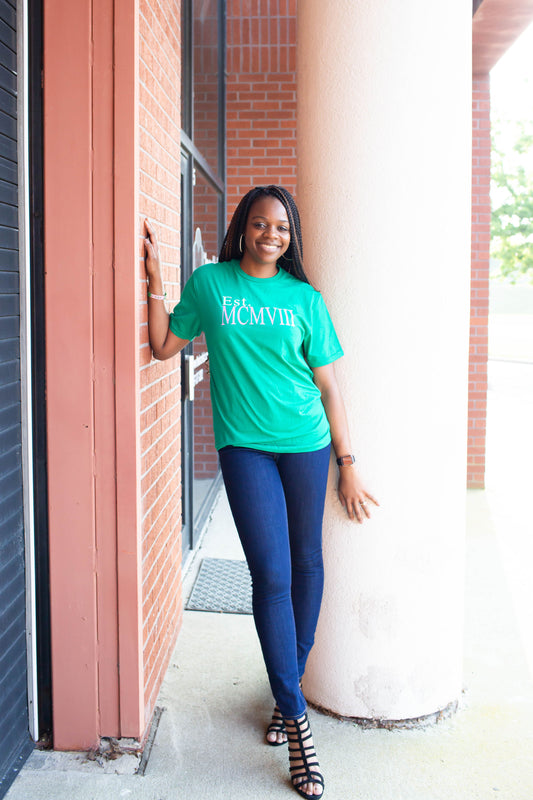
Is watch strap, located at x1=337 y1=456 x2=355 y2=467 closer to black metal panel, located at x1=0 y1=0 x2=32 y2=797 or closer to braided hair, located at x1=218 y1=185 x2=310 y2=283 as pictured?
braided hair, located at x1=218 y1=185 x2=310 y2=283

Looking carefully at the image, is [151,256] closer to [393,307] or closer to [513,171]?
[393,307]

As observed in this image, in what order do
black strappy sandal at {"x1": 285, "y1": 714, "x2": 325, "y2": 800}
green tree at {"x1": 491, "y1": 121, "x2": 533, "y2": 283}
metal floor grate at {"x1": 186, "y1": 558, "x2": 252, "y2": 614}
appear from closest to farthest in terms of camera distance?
1. black strappy sandal at {"x1": 285, "y1": 714, "x2": 325, "y2": 800}
2. metal floor grate at {"x1": 186, "y1": 558, "x2": 252, "y2": 614}
3. green tree at {"x1": 491, "y1": 121, "x2": 533, "y2": 283}

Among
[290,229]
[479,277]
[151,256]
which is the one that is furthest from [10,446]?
[479,277]

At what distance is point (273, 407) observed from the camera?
8.69 ft

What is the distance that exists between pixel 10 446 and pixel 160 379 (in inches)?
35.5

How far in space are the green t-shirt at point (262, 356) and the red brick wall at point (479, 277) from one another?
15.7 ft

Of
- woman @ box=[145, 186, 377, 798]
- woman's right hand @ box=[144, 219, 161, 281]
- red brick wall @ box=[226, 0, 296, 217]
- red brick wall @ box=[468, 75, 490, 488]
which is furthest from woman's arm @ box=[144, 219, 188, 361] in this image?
red brick wall @ box=[468, 75, 490, 488]

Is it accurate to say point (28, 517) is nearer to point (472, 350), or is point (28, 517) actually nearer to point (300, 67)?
point (300, 67)

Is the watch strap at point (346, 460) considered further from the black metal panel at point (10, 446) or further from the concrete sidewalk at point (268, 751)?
the black metal panel at point (10, 446)

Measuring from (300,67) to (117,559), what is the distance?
1.96m

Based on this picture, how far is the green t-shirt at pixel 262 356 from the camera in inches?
104

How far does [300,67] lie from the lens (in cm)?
308

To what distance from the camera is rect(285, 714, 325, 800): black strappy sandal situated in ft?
8.57

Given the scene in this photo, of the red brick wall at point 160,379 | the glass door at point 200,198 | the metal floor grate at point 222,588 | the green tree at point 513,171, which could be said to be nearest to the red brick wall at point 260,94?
the glass door at point 200,198
